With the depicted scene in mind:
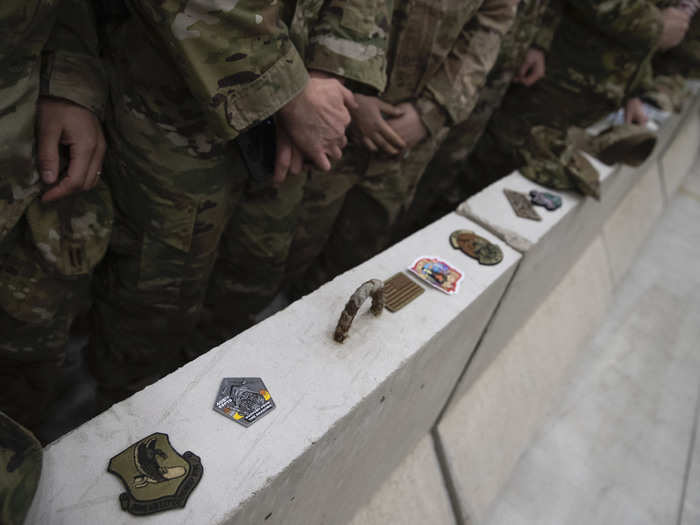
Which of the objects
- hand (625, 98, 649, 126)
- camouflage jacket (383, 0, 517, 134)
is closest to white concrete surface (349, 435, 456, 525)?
camouflage jacket (383, 0, 517, 134)

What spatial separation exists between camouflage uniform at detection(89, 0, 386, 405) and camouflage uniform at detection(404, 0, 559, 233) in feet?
3.21

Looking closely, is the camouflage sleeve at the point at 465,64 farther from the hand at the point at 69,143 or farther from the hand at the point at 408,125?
the hand at the point at 69,143

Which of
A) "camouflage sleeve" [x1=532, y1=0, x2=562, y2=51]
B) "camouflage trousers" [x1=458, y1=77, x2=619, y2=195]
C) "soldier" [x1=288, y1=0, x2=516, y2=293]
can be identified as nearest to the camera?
"soldier" [x1=288, y1=0, x2=516, y2=293]

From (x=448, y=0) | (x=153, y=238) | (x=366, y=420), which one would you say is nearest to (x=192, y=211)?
(x=153, y=238)

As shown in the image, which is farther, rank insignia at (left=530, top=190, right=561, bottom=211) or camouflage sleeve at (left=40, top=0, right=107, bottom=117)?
rank insignia at (left=530, top=190, right=561, bottom=211)

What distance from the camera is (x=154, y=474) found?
0.59m

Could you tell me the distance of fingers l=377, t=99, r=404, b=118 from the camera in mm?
1418

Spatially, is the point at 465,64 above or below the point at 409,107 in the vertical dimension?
above

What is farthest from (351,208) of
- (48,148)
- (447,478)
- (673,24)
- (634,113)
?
(673,24)

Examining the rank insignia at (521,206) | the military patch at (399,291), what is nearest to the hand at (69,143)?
the military patch at (399,291)

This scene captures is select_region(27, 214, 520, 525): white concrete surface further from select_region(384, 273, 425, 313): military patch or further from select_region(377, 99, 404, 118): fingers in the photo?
select_region(377, 99, 404, 118): fingers

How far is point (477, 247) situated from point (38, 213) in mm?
933

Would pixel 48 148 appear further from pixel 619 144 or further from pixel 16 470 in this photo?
pixel 619 144

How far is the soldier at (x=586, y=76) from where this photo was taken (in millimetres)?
1863
